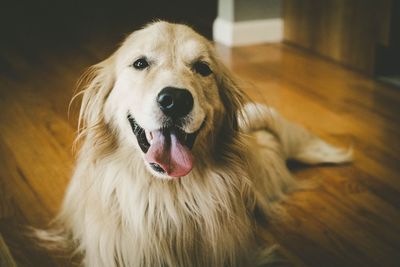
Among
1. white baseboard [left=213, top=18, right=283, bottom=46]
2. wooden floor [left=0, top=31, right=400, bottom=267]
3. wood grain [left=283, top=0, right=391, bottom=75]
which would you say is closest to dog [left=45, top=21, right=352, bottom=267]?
wooden floor [left=0, top=31, right=400, bottom=267]

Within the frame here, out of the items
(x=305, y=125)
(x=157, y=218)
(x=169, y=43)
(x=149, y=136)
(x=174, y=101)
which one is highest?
(x=169, y=43)

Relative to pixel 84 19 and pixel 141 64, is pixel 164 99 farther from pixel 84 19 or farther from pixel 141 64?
pixel 84 19

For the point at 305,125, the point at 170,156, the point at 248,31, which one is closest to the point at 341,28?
the point at 248,31

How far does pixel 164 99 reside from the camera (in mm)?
1384

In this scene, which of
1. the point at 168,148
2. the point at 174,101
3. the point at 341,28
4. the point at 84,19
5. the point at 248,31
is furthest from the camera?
the point at 84,19

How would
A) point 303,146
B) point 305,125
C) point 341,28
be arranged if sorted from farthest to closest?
point 341,28, point 305,125, point 303,146

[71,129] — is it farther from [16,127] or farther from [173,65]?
[173,65]

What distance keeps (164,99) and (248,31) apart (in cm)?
320

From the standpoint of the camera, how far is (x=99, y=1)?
20.7ft

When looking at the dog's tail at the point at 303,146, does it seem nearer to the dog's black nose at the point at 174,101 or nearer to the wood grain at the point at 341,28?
the dog's black nose at the point at 174,101

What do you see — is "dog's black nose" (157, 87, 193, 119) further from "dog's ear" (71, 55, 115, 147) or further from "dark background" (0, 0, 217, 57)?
"dark background" (0, 0, 217, 57)

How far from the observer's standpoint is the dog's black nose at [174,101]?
1380 millimetres

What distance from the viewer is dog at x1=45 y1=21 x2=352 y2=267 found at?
148 cm

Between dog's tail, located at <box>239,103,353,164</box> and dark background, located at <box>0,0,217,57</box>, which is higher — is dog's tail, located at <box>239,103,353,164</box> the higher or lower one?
the lower one
